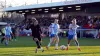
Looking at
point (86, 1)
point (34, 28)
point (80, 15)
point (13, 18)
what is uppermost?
point (34, 28)

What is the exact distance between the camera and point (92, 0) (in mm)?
52062

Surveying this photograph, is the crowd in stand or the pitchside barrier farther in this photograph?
the crowd in stand

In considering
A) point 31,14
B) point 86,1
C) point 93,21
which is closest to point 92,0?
point 86,1

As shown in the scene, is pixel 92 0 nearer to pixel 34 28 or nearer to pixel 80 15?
pixel 80 15

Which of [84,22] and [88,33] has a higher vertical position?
[84,22]

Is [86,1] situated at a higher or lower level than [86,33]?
higher

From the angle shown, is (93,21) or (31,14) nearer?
(93,21)

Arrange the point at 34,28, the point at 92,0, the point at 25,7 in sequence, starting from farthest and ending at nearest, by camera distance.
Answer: the point at 25,7, the point at 92,0, the point at 34,28

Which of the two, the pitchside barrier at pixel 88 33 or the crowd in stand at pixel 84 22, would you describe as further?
the crowd in stand at pixel 84 22

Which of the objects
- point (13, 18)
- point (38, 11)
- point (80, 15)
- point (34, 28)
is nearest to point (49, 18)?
point (38, 11)

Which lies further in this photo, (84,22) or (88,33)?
(84,22)

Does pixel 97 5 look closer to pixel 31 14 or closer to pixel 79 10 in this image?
pixel 79 10

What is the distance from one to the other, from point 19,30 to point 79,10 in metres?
13.2

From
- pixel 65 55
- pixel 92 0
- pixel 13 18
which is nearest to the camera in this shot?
pixel 65 55
